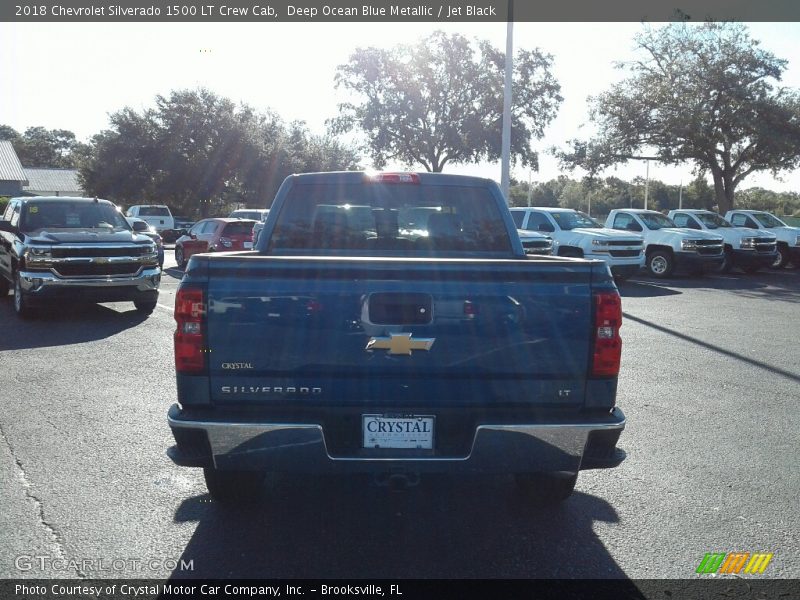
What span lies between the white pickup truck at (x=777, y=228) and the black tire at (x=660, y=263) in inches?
166

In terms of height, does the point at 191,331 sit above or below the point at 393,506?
above

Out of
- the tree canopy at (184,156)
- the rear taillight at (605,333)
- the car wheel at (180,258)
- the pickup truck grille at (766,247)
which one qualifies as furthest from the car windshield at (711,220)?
the tree canopy at (184,156)

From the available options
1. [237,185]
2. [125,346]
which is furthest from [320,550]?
[237,185]

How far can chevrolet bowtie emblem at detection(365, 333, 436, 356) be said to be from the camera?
12.2 feet

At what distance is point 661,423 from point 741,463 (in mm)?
1126

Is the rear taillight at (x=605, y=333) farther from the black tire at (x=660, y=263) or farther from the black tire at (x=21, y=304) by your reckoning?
the black tire at (x=660, y=263)

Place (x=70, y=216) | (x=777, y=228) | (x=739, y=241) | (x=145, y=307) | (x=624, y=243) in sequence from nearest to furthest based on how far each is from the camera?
(x=70, y=216)
(x=145, y=307)
(x=624, y=243)
(x=739, y=241)
(x=777, y=228)

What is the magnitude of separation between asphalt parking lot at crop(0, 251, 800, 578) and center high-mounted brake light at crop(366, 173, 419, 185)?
80.8 inches

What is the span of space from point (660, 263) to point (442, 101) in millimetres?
23225

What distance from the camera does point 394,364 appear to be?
374 centimetres

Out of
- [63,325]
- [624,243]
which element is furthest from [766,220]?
[63,325]

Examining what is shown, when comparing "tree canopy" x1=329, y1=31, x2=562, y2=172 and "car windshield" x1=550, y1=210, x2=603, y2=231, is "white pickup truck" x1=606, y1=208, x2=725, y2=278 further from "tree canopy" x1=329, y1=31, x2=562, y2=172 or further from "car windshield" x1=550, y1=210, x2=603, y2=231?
"tree canopy" x1=329, y1=31, x2=562, y2=172

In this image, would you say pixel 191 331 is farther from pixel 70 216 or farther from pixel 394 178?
pixel 70 216

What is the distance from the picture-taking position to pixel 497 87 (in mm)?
41875
